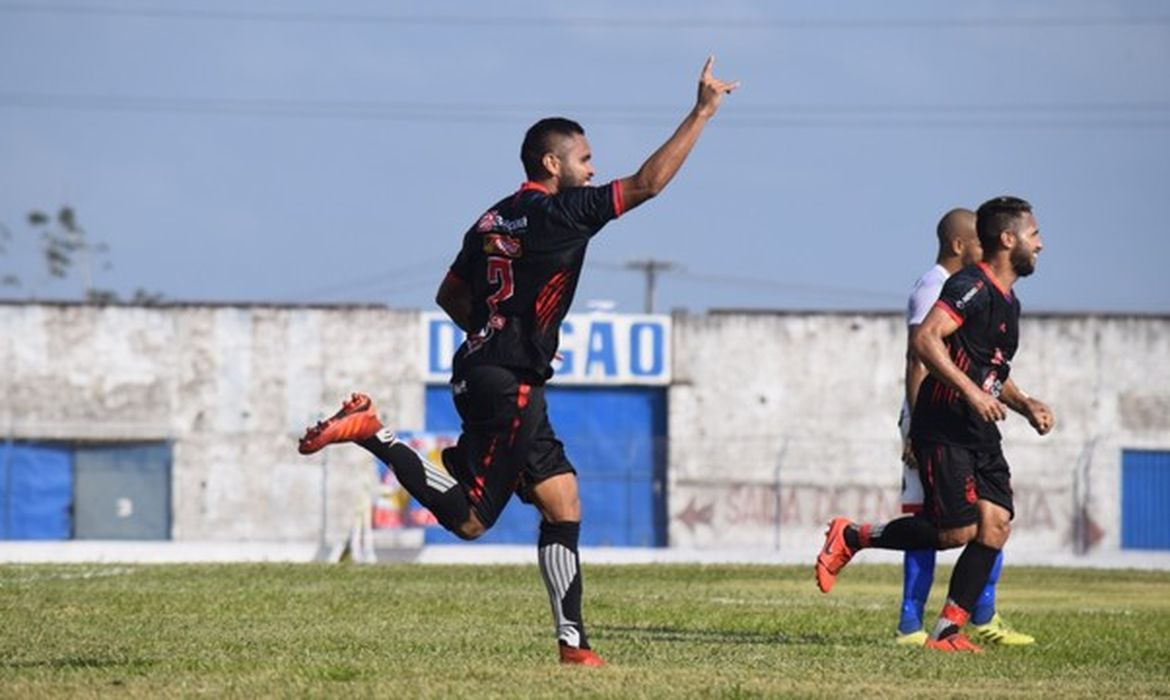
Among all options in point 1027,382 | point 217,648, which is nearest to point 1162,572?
point 217,648

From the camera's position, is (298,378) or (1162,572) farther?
(298,378)

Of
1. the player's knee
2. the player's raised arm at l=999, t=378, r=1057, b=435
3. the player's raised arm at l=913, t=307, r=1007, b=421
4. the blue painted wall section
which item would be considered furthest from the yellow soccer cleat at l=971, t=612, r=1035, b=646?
the blue painted wall section

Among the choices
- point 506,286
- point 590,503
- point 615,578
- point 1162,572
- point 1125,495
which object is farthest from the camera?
point 1125,495

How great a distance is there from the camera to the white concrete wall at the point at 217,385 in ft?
164

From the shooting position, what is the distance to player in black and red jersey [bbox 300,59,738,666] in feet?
31.5

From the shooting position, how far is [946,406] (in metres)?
11.8

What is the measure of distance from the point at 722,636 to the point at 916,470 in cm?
138

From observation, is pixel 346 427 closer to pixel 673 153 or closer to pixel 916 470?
pixel 673 153

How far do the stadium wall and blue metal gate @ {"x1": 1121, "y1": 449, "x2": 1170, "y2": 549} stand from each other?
25 cm

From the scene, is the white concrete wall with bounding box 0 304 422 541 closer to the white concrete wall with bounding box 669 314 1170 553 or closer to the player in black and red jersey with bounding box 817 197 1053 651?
the white concrete wall with bounding box 669 314 1170 553

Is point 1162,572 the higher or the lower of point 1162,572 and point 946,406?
the lower

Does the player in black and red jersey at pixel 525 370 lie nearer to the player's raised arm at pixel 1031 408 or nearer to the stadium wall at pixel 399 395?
the player's raised arm at pixel 1031 408

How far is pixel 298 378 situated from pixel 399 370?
220 centimetres

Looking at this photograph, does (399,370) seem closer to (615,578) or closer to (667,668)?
(615,578)
